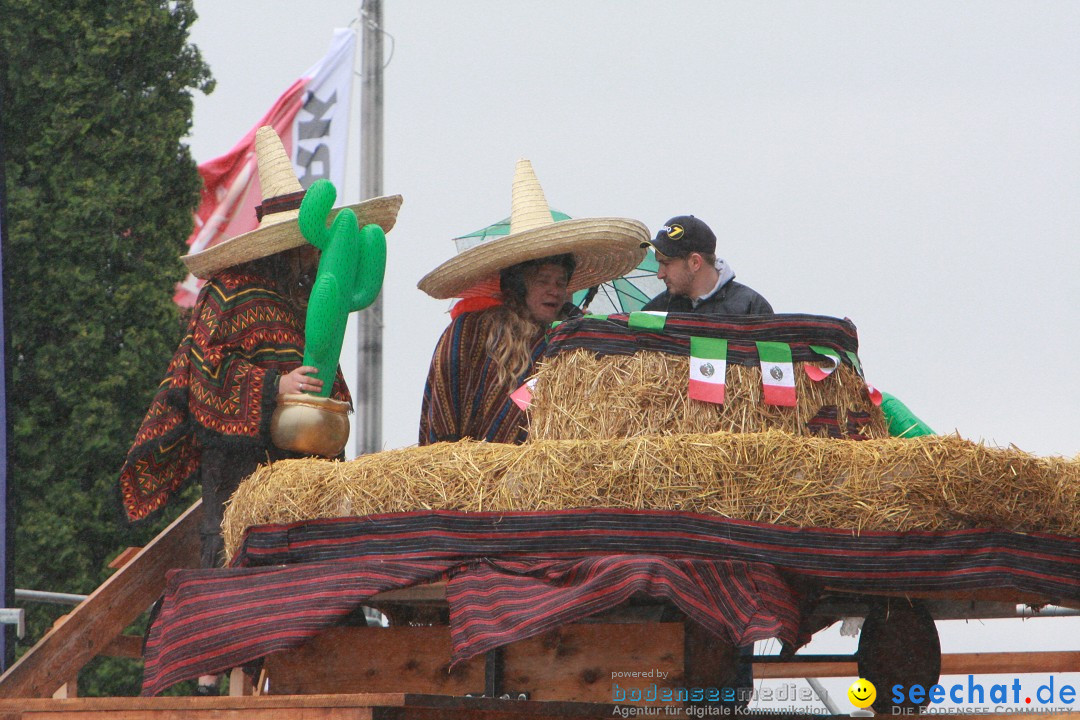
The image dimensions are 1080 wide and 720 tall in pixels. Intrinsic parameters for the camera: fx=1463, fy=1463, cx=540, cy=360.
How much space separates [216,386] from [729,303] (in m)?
1.93

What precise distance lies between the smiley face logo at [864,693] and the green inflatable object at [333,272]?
82.6 inches

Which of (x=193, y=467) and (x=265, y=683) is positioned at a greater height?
(x=193, y=467)

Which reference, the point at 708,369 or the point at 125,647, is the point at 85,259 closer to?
the point at 125,647

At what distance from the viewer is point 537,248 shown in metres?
5.54

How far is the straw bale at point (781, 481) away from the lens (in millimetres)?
4078

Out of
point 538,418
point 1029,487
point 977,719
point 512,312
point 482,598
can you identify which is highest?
point 512,312

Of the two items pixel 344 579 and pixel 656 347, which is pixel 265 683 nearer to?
pixel 344 579

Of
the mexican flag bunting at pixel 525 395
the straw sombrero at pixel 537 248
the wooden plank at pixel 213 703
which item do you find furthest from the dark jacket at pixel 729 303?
the wooden plank at pixel 213 703

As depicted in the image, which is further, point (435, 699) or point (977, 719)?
point (977, 719)

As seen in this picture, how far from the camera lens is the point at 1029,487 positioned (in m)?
4.19

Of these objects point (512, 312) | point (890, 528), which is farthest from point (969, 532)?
point (512, 312)

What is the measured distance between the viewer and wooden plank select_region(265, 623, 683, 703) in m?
4.27

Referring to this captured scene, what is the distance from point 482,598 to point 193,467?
1906 millimetres

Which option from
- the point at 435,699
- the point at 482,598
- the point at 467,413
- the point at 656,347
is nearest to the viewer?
the point at 435,699
